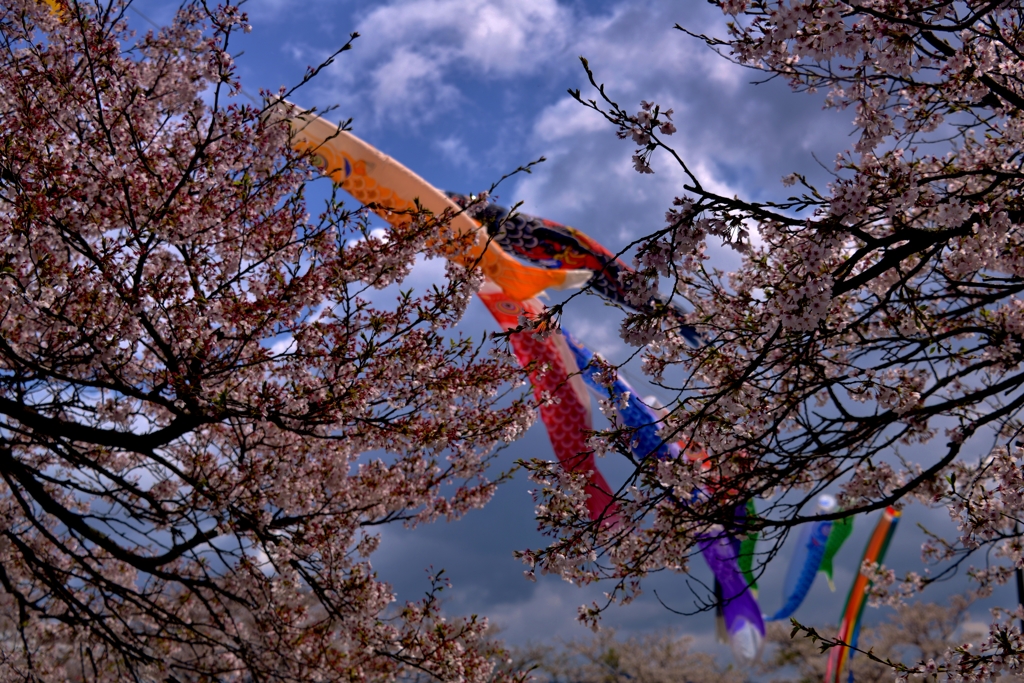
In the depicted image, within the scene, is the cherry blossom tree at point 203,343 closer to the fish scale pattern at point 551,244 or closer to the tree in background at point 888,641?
the fish scale pattern at point 551,244

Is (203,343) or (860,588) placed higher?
(860,588)

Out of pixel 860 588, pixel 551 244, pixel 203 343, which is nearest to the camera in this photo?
pixel 203 343

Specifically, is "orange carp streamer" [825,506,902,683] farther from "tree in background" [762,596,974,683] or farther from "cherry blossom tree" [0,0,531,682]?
"cherry blossom tree" [0,0,531,682]

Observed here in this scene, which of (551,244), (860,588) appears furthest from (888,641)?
(551,244)

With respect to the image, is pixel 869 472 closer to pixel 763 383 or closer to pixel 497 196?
pixel 763 383

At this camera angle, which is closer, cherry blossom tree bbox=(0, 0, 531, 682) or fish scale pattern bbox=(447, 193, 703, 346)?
cherry blossom tree bbox=(0, 0, 531, 682)

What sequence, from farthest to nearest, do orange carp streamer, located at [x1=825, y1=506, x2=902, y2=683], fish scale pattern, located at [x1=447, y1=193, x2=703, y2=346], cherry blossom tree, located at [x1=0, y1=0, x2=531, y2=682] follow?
orange carp streamer, located at [x1=825, y1=506, x2=902, y2=683] → fish scale pattern, located at [x1=447, y1=193, x2=703, y2=346] → cherry blossom tree, located at [x1=0, y1=0, x2=531, y2=682]

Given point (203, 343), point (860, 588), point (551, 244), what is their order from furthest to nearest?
point (860, 588)
point (551, 244)
point (203, 343)

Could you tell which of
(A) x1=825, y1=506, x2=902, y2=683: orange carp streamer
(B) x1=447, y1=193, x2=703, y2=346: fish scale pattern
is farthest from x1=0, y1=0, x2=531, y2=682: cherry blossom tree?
(A) x1=825, y1=506, x2=902, y2=683: orange carp streamer

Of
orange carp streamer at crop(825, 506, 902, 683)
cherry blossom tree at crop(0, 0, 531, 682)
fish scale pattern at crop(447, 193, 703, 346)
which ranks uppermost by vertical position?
fish scale pattern at crop(447, 193, 703, 346)

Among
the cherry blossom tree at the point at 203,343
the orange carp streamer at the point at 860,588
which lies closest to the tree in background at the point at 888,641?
the orange carp streamer at the point at 860,588

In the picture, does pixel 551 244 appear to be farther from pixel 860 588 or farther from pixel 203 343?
pixel 860 588

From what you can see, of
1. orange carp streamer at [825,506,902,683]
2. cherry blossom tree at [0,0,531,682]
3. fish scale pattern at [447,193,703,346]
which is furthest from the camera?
orange carp streamer at [825,506,902,683]

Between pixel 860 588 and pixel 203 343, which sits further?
pixel 860 588
